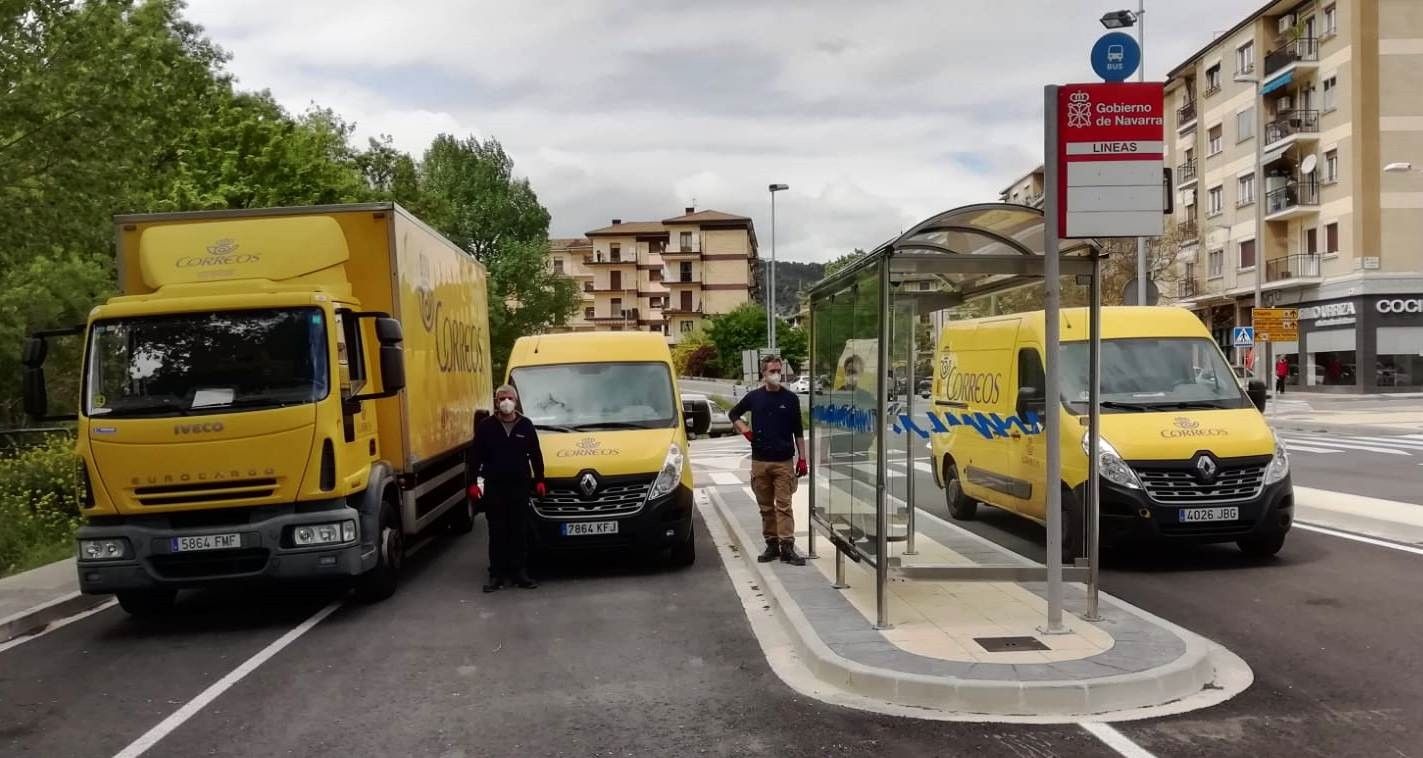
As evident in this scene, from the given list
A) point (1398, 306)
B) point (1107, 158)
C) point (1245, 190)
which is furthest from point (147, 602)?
point (1245, 190)

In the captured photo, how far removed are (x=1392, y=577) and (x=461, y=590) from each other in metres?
7.96

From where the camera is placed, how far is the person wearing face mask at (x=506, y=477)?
1004 cm

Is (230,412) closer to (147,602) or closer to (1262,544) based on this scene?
(147,602)

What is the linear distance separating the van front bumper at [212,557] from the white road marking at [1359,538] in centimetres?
964

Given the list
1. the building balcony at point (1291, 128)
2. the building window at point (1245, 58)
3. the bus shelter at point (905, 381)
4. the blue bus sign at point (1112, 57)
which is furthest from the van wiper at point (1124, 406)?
the building window at point (1245, 58)

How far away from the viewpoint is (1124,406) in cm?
1060

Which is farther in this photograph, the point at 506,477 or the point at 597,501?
the point at 597,501

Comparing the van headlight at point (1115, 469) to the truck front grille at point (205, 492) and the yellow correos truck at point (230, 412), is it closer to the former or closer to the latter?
the yellow correos truck at point (230, 412)

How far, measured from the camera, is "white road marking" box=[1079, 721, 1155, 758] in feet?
17.4

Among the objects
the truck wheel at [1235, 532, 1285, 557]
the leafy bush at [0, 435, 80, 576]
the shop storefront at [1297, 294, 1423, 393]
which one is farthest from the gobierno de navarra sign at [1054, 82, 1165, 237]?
the shop storefront at [1297, 294, 1423, 393]

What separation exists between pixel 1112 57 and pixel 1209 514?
415cm

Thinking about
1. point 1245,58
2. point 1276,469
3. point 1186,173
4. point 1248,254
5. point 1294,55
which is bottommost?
point 1276,469

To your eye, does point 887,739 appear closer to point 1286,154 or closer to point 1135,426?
point 1135,426

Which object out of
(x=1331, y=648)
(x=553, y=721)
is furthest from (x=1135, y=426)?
(x=553, y=721)
